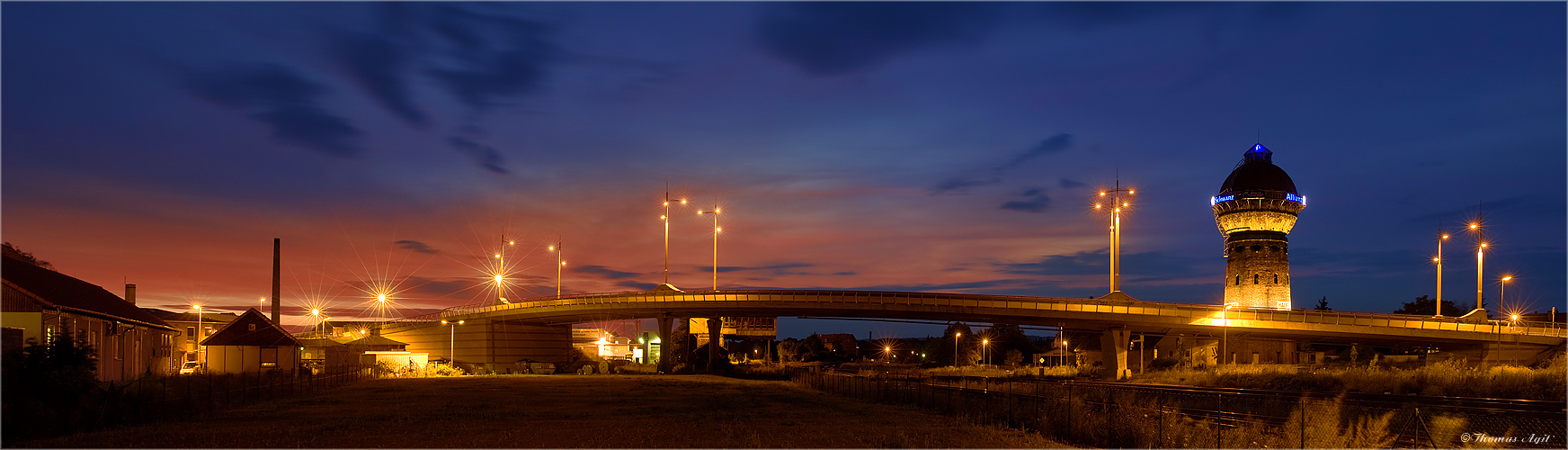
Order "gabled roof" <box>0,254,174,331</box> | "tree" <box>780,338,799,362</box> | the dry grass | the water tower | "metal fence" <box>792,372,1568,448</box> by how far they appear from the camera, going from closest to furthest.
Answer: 1. "metal fence" <box>792,372,1568,448</box>
2. "gabled roof" <box>0,254,174,331</box>
3. the dry grass
4. the water tower
5. "tree" <box>780,338,799,362</box>

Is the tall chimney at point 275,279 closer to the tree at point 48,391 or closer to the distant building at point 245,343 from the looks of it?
the distant building at point 245,343

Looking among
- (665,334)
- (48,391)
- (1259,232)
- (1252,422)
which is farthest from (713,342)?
(1252,422)

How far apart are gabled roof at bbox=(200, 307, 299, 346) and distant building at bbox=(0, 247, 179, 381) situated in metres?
3.03

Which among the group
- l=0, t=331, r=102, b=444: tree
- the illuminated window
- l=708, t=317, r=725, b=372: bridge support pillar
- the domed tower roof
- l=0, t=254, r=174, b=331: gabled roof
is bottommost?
l=708, t=317, r=725, b=372: bridge support pillar

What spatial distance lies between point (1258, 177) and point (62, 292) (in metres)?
107

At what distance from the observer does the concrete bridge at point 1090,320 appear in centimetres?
7431

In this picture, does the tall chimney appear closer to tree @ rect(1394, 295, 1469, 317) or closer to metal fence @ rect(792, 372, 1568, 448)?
metal fence @ rect(792, 372, 1568, 448)

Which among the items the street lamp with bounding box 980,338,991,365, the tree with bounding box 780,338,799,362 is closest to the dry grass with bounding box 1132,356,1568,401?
the street lamp with bounding box 980,338,991,365

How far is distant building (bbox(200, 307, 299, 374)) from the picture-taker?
61.7 m

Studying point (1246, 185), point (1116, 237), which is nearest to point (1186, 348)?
Result: point (1246, 185)

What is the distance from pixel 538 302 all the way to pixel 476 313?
10.7 meters

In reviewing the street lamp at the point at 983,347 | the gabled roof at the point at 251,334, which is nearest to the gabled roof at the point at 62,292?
the gabled roof at the point at 251,334

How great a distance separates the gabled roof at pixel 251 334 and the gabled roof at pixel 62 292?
410cm

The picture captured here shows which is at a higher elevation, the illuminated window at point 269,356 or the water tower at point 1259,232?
the water tower at point 1259,232
